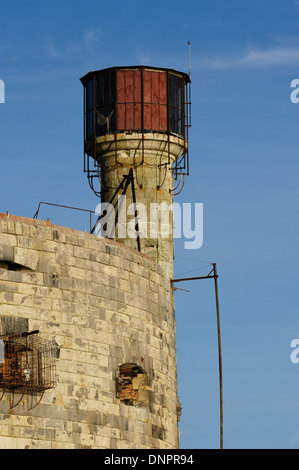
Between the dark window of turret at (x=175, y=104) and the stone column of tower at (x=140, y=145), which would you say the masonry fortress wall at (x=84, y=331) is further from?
the dark window of turret at (x=175, y=104)

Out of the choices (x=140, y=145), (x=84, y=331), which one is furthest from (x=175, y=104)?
(x=84, y=331)

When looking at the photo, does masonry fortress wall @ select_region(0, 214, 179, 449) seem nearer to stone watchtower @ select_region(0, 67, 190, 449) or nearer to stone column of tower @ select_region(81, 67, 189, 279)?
stone watchtower @ select_region(0, 67, 190, 449)

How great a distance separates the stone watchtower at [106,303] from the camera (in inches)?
1528

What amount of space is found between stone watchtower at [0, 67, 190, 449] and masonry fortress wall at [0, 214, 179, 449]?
0.04 m

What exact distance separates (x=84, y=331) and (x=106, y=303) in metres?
1.59

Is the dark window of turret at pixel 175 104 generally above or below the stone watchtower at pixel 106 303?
above

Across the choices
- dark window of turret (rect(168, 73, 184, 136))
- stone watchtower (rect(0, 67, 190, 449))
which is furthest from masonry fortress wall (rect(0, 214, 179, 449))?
dark window of turret (rect(168, 73, 184, 136))

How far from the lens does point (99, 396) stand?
133 ft

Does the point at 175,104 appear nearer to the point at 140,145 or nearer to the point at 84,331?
the point at 140,145

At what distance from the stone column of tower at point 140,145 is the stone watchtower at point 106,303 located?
0.04 m

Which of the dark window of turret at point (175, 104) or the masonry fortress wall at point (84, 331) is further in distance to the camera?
the dark window of turret at point (175, 104)

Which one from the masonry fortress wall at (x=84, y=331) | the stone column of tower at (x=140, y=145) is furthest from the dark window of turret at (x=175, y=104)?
the masonry fortress wall at (x=84, y=331)
